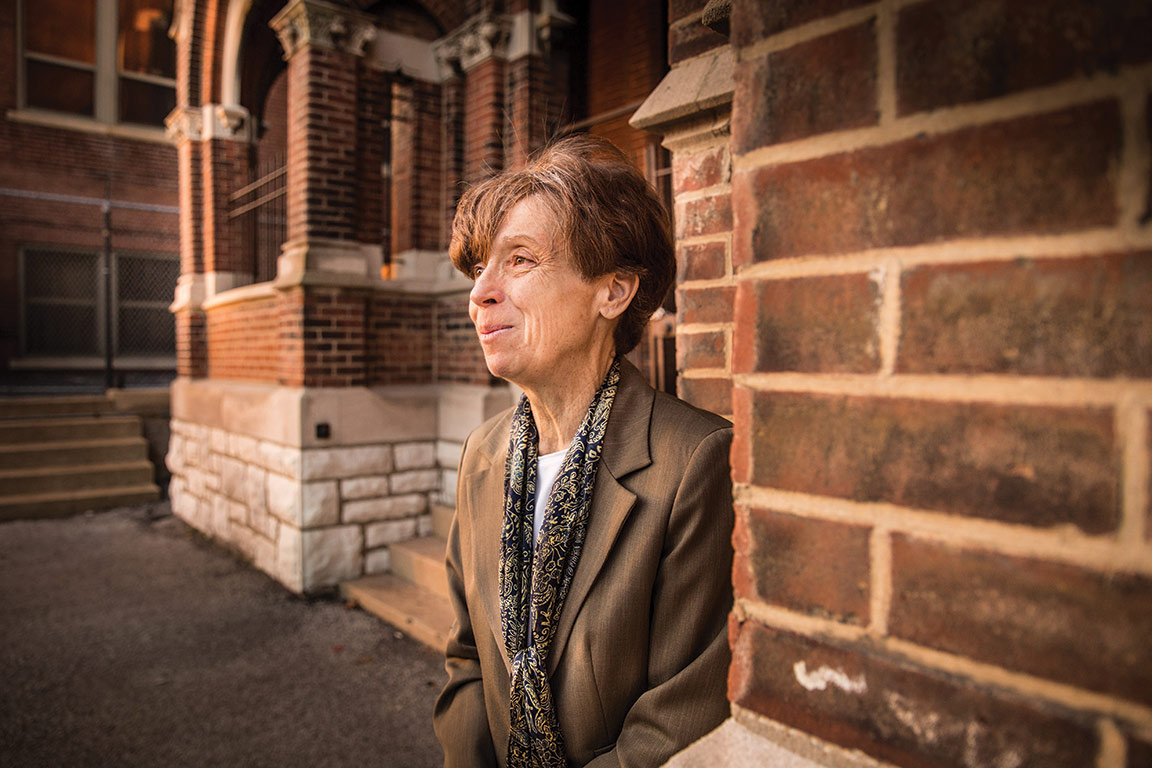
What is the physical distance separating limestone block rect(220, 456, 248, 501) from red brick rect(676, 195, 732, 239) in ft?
17.9

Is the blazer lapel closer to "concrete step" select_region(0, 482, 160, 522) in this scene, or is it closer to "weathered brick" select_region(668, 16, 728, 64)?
"weathered brick" select_region(668, 16, 728, 64)

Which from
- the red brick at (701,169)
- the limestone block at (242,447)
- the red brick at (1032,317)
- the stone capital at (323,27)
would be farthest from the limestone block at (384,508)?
the red brick at (1032,317)

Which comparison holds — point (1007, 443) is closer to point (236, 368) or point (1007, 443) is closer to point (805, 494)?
point (805, 494)

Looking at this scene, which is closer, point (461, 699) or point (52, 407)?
point (461, 699)

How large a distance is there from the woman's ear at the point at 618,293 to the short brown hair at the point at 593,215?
0.02 metres

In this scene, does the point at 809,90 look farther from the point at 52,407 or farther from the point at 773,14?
the point at 52,407

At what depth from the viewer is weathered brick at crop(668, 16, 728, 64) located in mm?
1673

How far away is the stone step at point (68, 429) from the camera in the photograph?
8.34 metres

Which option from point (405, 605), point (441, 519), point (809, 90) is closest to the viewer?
point (809, 90)

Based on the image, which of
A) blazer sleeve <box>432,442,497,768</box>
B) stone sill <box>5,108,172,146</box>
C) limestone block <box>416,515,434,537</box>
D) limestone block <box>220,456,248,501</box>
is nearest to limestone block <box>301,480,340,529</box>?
limestone block <box>416,515,434,537</box>

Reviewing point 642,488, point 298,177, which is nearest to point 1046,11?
point 642,488

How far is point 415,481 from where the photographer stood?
5504mm

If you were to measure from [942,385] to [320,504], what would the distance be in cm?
511

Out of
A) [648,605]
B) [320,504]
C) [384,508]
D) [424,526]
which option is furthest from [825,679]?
[424,526]
